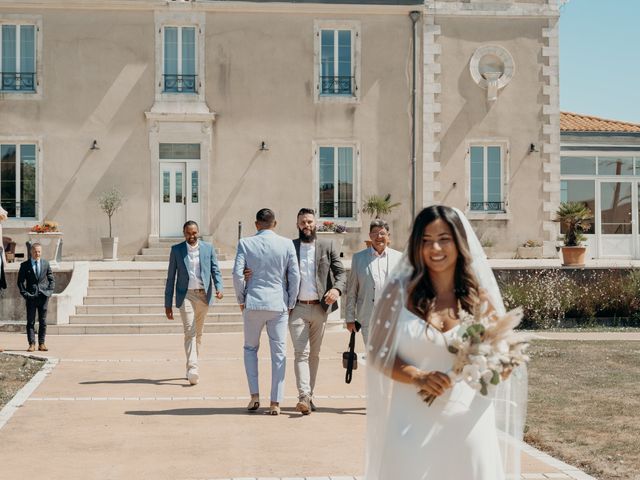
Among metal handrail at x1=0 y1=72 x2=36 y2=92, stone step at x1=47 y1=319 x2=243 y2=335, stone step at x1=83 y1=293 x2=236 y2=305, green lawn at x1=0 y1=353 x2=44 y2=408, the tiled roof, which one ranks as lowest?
stone step at x1=47 y1=319 x2=243 y2=335

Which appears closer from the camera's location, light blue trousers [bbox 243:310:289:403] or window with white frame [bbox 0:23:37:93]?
light blue trousers [bbox 243:310:289:403]

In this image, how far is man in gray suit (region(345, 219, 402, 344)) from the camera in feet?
31.0

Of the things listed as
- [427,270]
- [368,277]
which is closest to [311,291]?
[368,277]

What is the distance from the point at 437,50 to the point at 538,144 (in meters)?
3.83

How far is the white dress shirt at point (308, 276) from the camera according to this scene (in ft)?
31.7

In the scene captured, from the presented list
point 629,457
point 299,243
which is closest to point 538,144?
point 299,243

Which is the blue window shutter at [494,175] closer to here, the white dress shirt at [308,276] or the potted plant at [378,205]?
the potted plant at [378,205]

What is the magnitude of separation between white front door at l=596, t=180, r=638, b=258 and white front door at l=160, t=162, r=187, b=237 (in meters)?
12.3

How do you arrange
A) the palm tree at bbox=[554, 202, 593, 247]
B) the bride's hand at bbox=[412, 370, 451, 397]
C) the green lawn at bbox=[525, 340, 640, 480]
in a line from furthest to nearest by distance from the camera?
1. the palm tree at bbox=[554, 202, 593, 247]
2. the green lawn at bbox=[525, 340, 640, 480]
3. the bride's hand at bbox=[412, 370, 451, 397]

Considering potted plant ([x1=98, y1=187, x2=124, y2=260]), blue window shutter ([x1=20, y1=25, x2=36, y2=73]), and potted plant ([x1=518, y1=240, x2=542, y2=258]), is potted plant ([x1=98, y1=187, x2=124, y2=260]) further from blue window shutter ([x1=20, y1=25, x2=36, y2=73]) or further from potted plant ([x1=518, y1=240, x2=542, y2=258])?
potted plant ([x1=518, y1=240, x2=542, y2=258])

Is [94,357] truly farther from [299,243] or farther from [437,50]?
[437,50]

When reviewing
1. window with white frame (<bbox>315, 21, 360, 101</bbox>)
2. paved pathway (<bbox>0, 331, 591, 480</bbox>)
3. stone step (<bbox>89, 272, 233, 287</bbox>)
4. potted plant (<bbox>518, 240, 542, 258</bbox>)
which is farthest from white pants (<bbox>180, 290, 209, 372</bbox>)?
potted plant (<bbox>518, 240, 542, 258</bbox>)

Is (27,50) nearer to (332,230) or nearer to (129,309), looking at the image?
(332,230)

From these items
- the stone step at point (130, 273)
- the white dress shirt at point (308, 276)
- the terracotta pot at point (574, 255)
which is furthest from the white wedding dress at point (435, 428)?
the terracotta pot at point (574, 255)
